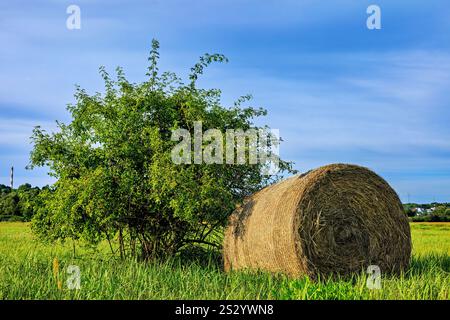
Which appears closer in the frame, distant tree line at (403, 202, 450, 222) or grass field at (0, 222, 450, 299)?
grass field at (0, 222, 450, 299)

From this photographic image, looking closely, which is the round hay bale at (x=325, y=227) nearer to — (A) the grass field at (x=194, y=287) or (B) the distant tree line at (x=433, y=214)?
(A) the grass field at (x=194, y=287)

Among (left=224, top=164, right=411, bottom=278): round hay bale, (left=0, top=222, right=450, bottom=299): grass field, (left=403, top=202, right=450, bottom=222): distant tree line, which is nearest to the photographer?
(left=0, top=222, right=450, bottom=299): grass field

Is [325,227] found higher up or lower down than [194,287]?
higher up

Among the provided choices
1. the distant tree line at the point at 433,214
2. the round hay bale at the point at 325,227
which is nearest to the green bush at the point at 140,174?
the round hay bale at the point at 325,227

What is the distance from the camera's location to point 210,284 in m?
8.31

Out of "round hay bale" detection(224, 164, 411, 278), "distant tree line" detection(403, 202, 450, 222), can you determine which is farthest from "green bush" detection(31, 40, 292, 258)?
"distant tree line" detection(403, 202, 450, 222)

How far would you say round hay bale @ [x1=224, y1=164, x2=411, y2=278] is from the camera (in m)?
9.38

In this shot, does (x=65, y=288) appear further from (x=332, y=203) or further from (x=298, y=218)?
(x=332, y=203)

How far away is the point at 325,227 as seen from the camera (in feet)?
32.0

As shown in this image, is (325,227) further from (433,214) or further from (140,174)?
(433,214)

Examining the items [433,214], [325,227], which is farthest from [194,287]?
[433,214]

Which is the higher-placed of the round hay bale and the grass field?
the round hay bale

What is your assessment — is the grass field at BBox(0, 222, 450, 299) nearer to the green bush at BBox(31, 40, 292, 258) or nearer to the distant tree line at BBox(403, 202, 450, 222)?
the green bush at BBox(31, 40, 292, 258)
